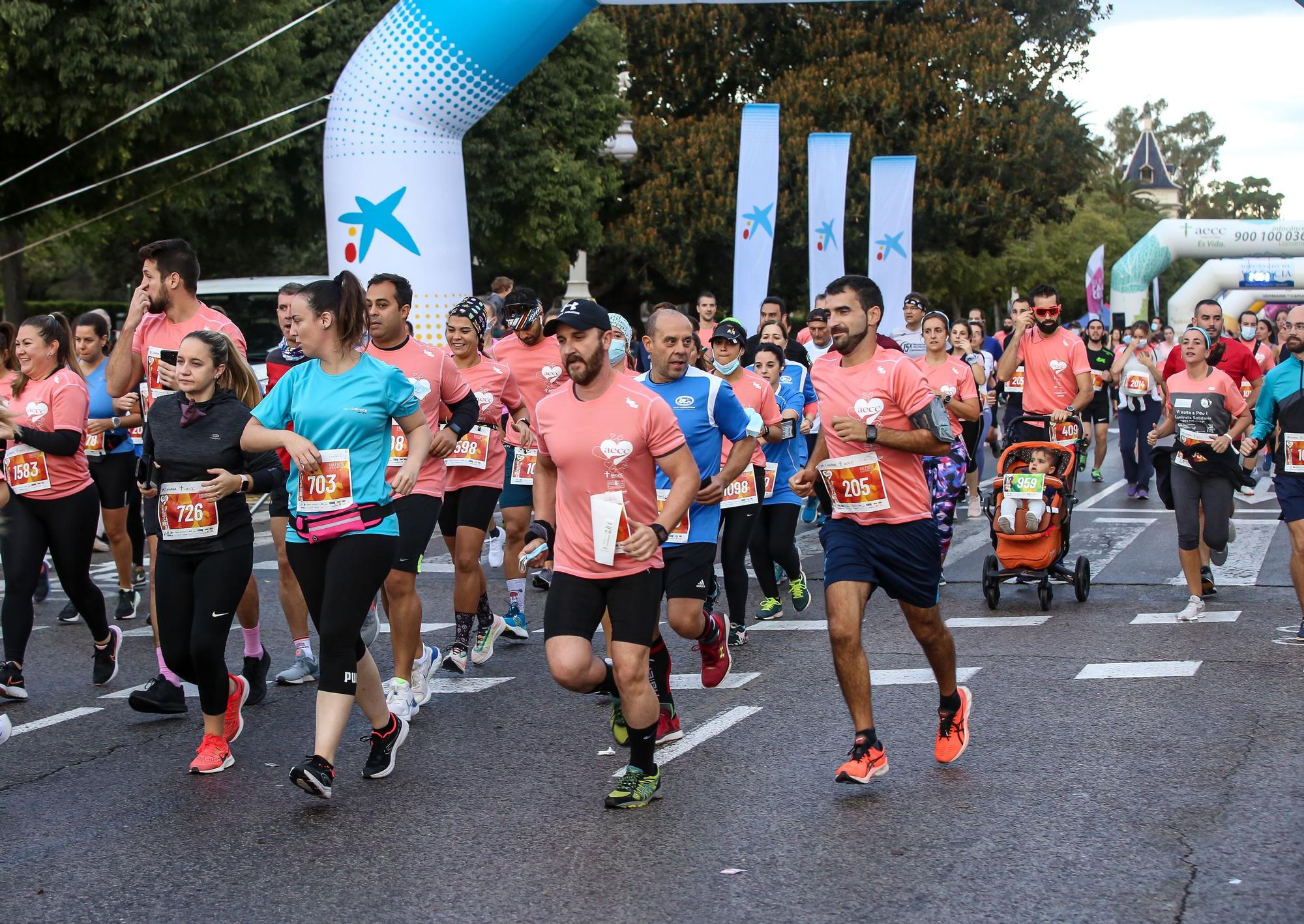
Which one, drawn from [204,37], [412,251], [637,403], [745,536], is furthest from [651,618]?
[204,37]

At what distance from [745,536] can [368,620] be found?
9.39 ft

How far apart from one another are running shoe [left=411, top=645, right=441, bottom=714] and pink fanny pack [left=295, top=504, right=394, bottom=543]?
1.69 metres

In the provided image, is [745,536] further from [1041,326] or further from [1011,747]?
[1041,326]

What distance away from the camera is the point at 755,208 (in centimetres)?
1927

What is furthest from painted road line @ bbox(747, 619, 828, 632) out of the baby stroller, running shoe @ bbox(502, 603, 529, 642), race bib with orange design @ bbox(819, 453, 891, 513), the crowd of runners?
race bib with orange design @ bbox(819, 453, 891, 513)

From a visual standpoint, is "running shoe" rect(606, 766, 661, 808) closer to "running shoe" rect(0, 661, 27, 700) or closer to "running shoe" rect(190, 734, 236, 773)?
"running shoe" rect(190, 734, 236, 773)

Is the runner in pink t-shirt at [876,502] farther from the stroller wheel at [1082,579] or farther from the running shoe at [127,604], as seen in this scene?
the running shoe at [127,604]

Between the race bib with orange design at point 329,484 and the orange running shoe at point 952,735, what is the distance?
2481mm

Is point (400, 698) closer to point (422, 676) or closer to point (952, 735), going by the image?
point (422, 676)

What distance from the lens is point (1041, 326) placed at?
11305mm

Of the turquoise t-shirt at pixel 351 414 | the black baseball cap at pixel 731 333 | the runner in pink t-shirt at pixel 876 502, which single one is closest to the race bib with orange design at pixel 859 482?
the runner in pink t-shirt at pixel 876 502

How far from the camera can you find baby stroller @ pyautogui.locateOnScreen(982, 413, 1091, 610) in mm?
9883

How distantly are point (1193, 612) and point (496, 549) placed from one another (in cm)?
520

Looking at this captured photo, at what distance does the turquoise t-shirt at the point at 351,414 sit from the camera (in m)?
5.73
